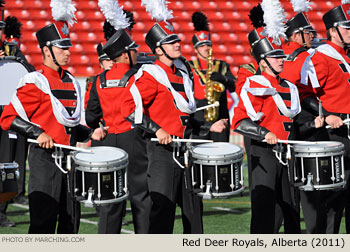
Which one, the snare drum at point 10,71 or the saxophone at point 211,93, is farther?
the saxophone at point 211,93

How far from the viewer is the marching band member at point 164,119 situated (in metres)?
6.28

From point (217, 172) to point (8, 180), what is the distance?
1592 millimetres

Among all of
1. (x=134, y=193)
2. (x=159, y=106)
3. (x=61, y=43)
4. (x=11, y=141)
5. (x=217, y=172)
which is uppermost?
(x=61, y=43)

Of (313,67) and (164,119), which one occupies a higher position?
(313,67)

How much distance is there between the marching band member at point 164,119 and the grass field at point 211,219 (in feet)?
6.22

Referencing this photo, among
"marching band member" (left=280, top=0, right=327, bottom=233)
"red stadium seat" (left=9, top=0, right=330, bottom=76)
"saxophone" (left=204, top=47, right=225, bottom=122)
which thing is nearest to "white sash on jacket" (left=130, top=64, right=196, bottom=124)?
"marching band member" (left=280, top=0, right=327, bottom=233)

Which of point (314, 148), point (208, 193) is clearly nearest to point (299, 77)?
point (314, 148)

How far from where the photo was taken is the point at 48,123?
590 centimetres

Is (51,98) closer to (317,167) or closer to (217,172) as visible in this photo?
(217,172)

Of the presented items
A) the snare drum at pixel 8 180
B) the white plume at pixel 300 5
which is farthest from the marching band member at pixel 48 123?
the white plume at pixel 300 5

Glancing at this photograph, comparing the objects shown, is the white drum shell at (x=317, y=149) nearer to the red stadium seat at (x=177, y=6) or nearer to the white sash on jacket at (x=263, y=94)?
the white sash on jacket at (x=263, y=94)

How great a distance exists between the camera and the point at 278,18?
269 inches

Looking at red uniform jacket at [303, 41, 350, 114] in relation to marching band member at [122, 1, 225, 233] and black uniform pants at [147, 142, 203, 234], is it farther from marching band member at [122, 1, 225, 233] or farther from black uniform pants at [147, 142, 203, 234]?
black uniform pants at [147, 142, 203, 234]

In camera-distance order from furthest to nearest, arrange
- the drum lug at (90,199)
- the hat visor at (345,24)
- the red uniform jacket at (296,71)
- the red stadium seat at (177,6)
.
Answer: the red stadium seat at (177,6), the hat visor at (345,24), the red uniform jacket at (296,71), the drum lug at (90,199)
